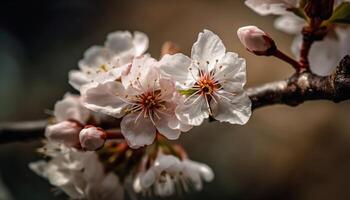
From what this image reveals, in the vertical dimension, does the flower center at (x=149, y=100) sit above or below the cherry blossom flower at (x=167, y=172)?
above

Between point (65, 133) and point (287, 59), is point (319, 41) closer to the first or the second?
point (287, 59)

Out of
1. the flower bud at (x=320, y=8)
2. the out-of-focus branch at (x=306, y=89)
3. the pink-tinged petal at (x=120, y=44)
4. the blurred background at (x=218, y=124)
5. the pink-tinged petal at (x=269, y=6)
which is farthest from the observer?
the blurred background at (x=218, y=124)

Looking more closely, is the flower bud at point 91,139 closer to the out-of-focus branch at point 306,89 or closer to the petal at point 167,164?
the petal at point 167,164

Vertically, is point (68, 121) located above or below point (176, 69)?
below

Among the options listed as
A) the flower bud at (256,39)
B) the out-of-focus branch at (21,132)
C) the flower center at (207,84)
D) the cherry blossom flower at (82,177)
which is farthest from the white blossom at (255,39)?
the out-of-focus branch at (21,132)

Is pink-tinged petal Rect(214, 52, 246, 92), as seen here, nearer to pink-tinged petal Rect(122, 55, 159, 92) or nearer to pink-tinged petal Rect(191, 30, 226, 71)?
pink-tinged petal Rect(191, 30, 226, 71)

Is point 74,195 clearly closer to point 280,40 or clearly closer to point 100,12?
point 280,40

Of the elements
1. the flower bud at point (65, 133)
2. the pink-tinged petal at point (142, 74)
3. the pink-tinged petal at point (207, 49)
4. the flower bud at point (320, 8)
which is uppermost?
the flower bud at point (320, 8)

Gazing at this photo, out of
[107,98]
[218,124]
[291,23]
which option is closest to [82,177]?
[107,98]
